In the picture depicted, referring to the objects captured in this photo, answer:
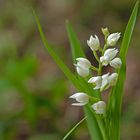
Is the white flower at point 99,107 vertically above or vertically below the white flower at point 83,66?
below

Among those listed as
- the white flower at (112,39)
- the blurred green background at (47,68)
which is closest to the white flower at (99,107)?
the white flower at (112,39)

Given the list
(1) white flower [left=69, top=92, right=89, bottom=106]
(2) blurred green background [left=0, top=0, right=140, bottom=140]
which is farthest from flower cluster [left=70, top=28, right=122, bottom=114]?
(2) blurred green background [left=0, top=0, right=140, bottom=140]

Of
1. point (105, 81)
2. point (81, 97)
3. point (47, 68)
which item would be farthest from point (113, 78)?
point (47, 68)

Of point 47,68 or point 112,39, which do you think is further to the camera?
point 47,68

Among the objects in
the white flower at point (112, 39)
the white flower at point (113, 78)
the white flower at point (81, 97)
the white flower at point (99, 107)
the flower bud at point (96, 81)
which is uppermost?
the white flower at point (112, 39)

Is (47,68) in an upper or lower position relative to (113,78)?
lower

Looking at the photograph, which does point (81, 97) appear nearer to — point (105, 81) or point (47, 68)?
point (105, 81)

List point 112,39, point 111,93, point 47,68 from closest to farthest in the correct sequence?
point 112,39
point 111,93
point 47,68

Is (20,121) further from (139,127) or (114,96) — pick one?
(114,96)

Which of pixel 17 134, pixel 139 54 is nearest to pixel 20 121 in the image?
pixel 17 134

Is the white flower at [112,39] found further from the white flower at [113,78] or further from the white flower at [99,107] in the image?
the white flower at [99,107]
